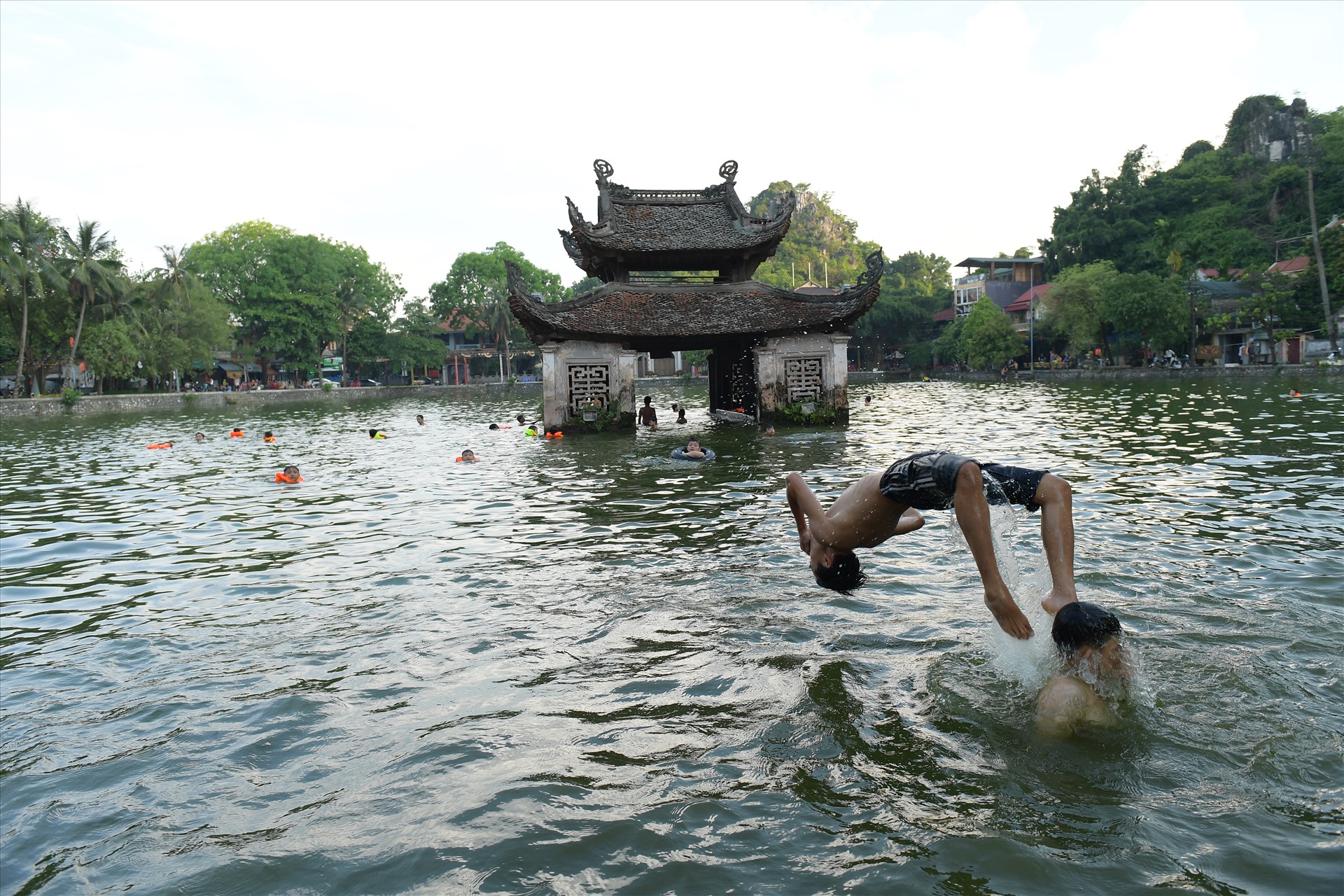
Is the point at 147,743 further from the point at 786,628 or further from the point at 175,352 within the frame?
the point at 175,352

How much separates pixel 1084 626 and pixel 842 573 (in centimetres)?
168

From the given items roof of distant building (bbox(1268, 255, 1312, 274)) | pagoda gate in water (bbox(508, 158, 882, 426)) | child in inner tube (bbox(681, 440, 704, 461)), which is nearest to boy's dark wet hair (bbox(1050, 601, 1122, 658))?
Answer: child in inner tube (bbox(681, 440, 704, 461))

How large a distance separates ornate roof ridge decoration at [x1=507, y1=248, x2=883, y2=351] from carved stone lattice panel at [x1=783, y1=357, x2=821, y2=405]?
1.00 m

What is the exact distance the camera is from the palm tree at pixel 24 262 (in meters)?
43.4

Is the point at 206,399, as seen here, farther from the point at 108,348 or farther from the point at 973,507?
the point at 973,507

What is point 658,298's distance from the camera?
26688mm

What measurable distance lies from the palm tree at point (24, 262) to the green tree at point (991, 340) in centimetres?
5982

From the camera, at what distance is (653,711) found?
504 centimetres

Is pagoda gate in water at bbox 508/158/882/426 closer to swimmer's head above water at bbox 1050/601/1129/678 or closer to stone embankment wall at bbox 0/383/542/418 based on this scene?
swimmer's head above water at bbox 1050/601/1129/678

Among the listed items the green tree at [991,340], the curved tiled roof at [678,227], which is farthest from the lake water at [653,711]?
the green tree at [991,340]

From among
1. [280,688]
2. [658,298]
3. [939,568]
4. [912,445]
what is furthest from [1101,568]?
[658,298]

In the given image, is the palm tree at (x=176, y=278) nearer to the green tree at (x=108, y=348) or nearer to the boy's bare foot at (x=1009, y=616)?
the green tree at (x=108, y=348)

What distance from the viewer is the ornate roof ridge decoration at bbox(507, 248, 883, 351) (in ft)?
81.0

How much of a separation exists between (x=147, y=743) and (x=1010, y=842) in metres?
4.81
